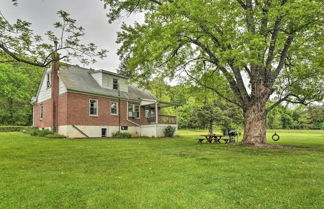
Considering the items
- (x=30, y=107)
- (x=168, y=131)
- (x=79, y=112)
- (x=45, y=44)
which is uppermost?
(x=45, y=44)

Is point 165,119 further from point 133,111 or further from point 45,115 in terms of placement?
point 45,115

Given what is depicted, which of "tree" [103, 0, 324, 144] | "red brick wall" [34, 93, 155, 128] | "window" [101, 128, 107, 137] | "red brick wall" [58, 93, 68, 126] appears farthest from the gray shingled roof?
"tree" [103, 0, 324, 144]

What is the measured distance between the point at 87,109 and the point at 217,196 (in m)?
16.3

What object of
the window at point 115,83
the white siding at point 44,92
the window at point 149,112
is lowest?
the window at point 149,112

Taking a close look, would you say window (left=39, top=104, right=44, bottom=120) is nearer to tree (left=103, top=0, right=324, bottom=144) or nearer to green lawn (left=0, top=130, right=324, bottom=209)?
tree (left=103, top=0, right=324, bottom=144)

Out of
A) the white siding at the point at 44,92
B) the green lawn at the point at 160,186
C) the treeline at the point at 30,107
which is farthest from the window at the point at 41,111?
the green lawn at the point at 160,186

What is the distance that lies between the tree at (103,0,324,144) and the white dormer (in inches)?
254

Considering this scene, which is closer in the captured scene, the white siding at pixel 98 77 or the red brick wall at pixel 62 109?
the red brick wall at pixel 62 109

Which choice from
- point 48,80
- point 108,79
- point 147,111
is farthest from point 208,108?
point 48,80

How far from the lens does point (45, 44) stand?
8.74 meters

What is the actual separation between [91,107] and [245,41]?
14.4 m

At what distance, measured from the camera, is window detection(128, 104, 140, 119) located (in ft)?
71.0

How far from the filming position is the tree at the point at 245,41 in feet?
30.0

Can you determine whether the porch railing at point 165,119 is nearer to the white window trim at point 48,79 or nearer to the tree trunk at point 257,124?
the white window trim at point 48,79
